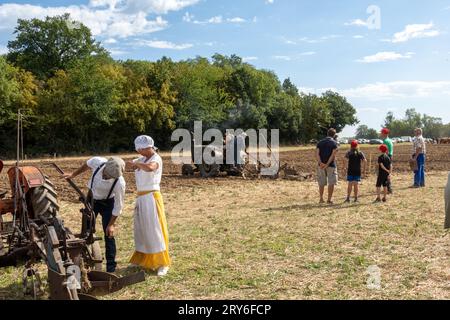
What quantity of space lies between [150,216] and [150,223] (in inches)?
3.4

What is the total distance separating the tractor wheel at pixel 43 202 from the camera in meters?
6.72

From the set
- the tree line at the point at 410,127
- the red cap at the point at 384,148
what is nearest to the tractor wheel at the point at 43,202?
the red cap at the point at 384,148

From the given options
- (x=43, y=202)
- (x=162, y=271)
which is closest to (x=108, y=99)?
(x=43, y=202)

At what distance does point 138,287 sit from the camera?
226 inches

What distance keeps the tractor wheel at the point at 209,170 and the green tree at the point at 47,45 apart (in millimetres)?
35670

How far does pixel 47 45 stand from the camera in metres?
50.9

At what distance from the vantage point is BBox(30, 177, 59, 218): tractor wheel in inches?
265

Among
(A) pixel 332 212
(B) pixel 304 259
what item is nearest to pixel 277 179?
(A) pixel 332 212

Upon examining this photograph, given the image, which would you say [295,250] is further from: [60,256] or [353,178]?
[353,178]

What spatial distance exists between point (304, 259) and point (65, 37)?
5056 cm

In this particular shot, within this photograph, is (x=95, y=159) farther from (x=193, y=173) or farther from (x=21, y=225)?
(x=193, y=173)

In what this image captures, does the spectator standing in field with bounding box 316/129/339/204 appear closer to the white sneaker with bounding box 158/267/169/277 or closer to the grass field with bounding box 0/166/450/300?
the grass field with bounding box 0/166/450/300

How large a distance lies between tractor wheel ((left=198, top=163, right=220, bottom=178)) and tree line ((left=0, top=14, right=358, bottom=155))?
1706cm

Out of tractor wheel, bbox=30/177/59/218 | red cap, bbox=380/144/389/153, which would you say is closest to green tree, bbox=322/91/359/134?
red cap, bbox=380/144/389/153
